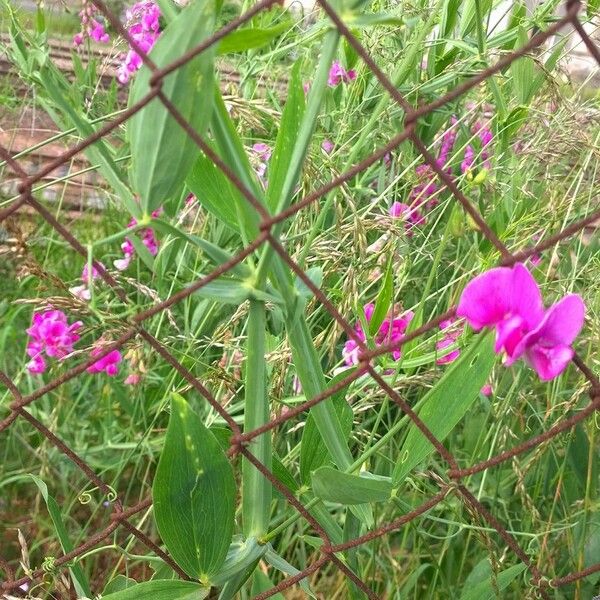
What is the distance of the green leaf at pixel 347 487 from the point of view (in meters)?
0.75

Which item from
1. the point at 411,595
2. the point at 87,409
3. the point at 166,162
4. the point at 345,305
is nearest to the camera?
the point at 166,162

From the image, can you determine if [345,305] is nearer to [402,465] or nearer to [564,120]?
[402,465]

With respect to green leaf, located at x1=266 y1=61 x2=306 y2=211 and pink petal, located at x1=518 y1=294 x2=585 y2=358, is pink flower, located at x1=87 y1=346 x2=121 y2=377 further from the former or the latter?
pink petal, located at x1=518 y1=294 x2=585 y2=358

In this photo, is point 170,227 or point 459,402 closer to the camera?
point 170,227

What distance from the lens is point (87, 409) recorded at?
1.69 m

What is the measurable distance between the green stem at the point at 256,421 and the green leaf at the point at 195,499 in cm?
4

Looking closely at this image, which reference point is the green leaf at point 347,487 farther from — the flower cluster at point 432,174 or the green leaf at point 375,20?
the flower cluster at point 432,174

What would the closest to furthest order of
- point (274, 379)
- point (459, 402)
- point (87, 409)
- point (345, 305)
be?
point (459, 402) → point (345, 305) → point (274, 379) → point (87, 409)

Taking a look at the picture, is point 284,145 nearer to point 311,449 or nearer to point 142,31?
point 311,449

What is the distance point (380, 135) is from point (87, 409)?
2.42 ft

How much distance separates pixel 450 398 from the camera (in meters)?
0.81

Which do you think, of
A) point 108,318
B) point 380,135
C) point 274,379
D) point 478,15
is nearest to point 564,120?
point 478,15

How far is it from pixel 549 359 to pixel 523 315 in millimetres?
36

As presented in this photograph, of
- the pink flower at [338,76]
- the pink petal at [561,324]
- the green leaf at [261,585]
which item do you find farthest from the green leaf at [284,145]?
the pink flower at [338,76]
